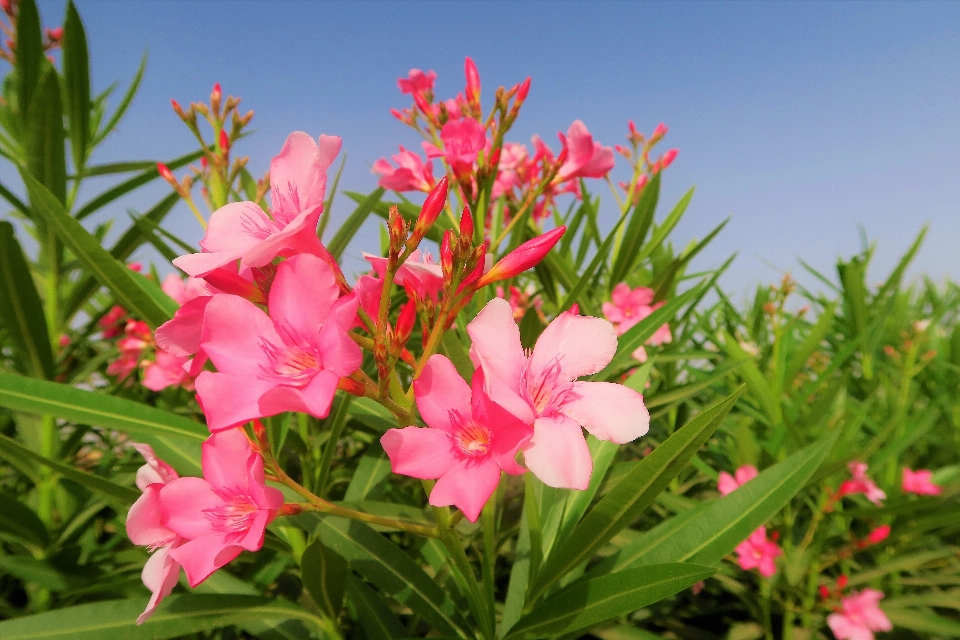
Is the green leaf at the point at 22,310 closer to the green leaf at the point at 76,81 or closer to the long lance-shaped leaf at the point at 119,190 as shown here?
the long lance-shaped leaf at the point at 119,190

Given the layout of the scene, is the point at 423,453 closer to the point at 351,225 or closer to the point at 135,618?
the point at 135,618

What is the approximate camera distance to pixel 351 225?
49.0 inches

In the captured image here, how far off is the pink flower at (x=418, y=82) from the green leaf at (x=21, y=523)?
56.1 inches

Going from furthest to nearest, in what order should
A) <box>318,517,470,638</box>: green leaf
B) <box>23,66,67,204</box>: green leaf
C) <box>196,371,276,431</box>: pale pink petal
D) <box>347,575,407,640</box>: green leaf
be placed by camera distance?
<box>23,66,67,204</box>: green leaf < <box>347,575,407,640</box>: green leaf < <box>318,517,470,638</box>: green leaf < <box>196,371,276,431</box>: pale pink petal

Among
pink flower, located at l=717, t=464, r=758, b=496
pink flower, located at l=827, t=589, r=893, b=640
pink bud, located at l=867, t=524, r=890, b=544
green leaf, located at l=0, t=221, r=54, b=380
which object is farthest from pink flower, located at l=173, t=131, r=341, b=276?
pink bud, located at l=867, t=524, r=890, b=544

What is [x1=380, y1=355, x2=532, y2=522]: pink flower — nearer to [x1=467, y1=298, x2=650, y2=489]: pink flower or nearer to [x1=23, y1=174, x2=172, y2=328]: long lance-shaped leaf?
[x1=467, y1=298, x2=650, y2=489]: pink flower

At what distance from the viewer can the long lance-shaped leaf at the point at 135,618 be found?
71cm

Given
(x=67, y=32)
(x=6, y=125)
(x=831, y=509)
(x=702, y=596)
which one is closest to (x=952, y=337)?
(x=831, y=509)

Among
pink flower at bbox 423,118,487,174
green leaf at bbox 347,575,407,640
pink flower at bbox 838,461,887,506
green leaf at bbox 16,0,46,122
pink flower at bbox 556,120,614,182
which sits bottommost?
green leaf at bbox 347,575,407,640

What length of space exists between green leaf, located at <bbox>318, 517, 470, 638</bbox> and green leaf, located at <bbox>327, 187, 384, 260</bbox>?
616 millimetres

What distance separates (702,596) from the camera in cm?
165

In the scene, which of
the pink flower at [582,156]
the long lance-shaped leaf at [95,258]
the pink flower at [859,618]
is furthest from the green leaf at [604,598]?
the pink flower at [582,156]

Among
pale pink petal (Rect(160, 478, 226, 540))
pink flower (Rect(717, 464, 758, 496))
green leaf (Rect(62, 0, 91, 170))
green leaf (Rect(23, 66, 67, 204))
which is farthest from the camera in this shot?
pink flower (Rect(717, 464, 758, 496))

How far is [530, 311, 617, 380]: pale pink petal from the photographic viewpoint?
23.7 inches
